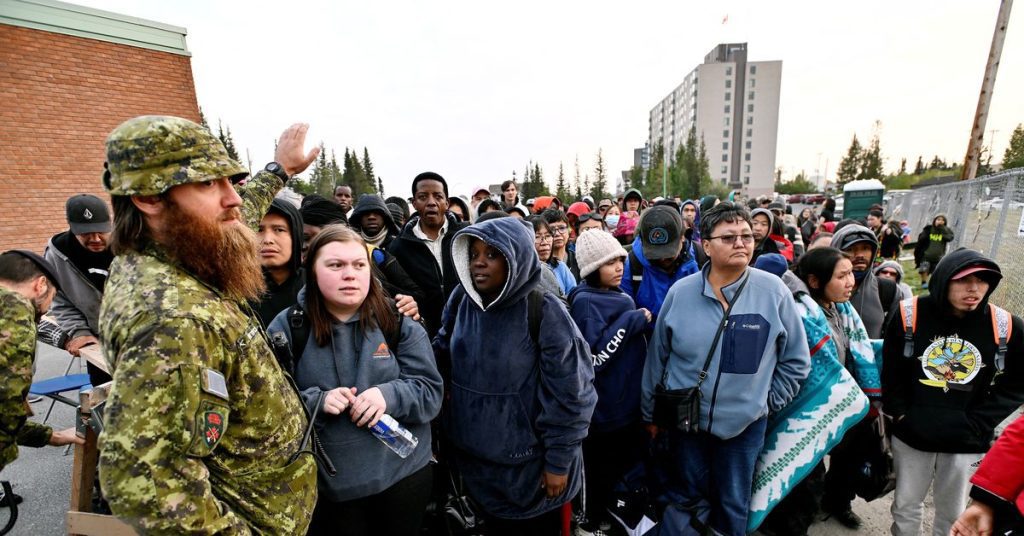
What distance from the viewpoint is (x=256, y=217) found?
6.66 feet

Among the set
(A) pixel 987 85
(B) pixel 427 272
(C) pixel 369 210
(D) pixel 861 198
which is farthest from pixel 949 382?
(D) pixel 861 198

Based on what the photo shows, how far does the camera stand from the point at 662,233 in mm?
3490

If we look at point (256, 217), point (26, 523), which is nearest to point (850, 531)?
point (256, 217)

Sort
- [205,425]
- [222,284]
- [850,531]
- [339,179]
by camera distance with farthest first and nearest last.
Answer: [339,179] → [850,531] → [222,284] → [205,425]

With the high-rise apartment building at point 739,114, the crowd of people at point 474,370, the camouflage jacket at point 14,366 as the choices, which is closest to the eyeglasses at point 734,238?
the crowd of people at point 474,370

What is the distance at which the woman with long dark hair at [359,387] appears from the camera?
1.77 metres

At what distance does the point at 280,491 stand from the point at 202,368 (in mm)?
590

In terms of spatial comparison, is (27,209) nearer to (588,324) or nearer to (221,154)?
(221,154)

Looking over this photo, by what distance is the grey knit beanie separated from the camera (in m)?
2.76

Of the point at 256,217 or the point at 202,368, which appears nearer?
the point at 202,368

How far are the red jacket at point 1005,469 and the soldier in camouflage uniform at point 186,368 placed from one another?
2.58 meters

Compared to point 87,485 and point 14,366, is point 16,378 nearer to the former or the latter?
point 14,366

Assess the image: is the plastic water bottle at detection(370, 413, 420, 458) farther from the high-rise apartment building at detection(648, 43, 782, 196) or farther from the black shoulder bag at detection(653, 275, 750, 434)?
the high-rise apartment building at detection(648, 43, 782, 196)

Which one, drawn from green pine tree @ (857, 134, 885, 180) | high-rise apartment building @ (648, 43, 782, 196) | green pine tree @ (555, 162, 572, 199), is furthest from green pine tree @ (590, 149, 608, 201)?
green pine tree @ (857, 134, 885, 180)
